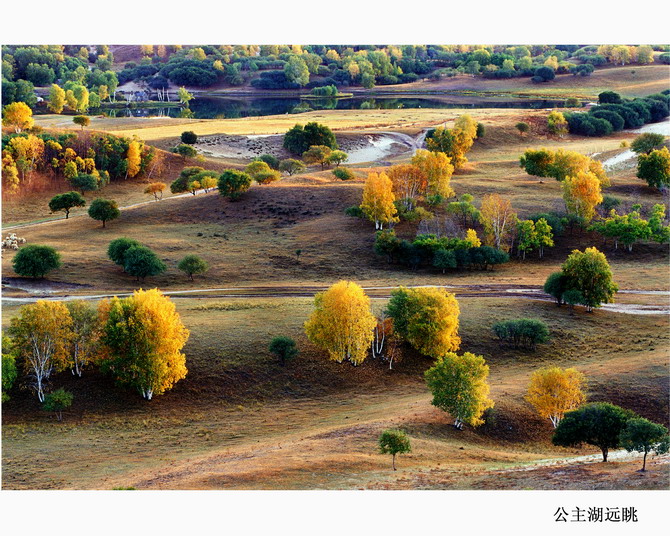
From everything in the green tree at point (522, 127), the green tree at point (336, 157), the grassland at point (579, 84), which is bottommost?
the green tree at point (336, 157)

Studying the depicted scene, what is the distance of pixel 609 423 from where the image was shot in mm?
42469

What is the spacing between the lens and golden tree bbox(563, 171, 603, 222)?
88062mm

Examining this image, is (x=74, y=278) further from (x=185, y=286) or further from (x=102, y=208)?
(x=102, y=208)

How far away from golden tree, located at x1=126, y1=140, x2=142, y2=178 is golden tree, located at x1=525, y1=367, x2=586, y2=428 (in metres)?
86.5

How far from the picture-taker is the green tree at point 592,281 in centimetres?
6650

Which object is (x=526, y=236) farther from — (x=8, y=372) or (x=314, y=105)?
(x=314, y=105)

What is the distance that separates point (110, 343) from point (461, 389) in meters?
25.1

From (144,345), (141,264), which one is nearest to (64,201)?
(141,264)

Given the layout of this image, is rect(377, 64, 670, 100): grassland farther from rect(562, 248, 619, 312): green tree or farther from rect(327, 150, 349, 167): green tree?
rect(562, 248, 619, 312): green tree

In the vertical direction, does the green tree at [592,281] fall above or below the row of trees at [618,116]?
below

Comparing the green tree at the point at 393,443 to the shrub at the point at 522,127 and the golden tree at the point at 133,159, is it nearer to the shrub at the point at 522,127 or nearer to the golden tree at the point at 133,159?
the golden tree at the point at 133,159

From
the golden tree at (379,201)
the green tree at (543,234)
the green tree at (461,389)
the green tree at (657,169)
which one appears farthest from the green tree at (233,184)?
the green tree at (461,389)

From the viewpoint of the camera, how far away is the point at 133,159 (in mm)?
120688

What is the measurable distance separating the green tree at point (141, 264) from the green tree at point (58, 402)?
77.3 feet
